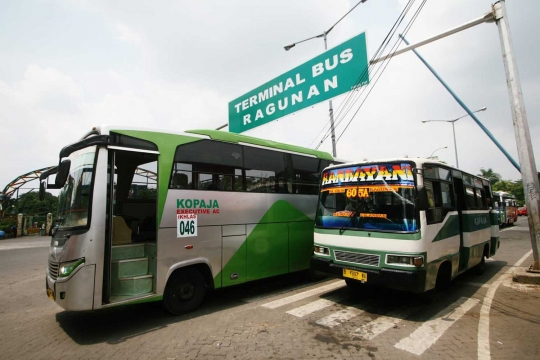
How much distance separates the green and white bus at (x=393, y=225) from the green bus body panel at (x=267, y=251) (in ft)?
3.55

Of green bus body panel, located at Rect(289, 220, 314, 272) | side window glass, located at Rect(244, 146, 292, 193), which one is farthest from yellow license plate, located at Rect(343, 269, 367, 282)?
side window glass, located at Rect(244, 146, 292, 193)

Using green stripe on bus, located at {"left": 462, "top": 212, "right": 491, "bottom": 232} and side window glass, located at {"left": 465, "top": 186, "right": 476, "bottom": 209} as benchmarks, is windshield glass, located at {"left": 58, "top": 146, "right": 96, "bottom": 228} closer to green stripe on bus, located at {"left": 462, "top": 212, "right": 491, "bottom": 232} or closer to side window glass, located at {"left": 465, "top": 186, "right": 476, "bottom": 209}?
green stripe on bus, located at {"left": 462, "top": 212, "right": 491, "bottom": 232}

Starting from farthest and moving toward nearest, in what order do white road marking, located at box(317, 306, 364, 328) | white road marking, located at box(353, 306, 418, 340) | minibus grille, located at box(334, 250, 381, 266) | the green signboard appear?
the green signboard, minibus grille, located at box(334, 250, 381, 266), white road marking, located at box(317, 306, 364, 328), white road marking, located at box(353, 306, 418, 340)

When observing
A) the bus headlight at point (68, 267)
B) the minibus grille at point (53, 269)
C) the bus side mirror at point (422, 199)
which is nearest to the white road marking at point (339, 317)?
the bus side mirror at point (422, 199)

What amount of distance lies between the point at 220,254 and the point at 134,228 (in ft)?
6.37

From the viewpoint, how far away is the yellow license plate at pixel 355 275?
5691 millimetres

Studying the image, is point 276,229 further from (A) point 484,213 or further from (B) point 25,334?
(A) point 484,213

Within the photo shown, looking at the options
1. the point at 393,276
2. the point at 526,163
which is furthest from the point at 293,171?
the point at 526,163

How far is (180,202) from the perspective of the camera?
Result: 18.5ft

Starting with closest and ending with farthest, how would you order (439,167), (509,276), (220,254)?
(220,254) → (439,167) → (509,276)

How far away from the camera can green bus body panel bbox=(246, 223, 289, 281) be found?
6852mm

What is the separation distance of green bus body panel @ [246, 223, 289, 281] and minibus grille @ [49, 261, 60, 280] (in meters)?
3.46

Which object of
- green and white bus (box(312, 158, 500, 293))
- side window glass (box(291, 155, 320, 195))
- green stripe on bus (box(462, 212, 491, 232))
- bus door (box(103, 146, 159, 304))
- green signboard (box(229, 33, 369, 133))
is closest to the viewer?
bus door (box(103, 146, 159, 304))

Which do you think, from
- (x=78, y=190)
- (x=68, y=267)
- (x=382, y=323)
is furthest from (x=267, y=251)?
(x=78, y=190)
